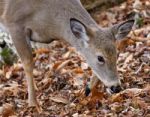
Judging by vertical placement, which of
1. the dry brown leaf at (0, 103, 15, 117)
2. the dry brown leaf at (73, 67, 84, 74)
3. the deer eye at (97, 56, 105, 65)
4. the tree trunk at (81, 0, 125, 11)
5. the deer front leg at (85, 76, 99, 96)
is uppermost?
the tree trunk at (81, 0, 125, 11)

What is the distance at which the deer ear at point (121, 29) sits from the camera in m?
7.17

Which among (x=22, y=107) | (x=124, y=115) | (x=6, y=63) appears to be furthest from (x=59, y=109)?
(x=6, y=63)

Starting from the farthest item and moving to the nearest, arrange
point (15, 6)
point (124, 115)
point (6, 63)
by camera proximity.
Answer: point (6, 63), point (15, 6), point (124, 115)

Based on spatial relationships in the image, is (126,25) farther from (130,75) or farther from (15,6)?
(15,6)

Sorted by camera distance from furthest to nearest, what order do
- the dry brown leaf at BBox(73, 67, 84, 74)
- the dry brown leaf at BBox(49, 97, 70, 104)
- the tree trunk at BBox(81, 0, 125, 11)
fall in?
the tree trunk at BBox(81, 0, 125, 11) → the dry brown leaf at BBox(73, 67, 84, 74) → the dry brown leaf at BBox(49, 97, 70, 104)

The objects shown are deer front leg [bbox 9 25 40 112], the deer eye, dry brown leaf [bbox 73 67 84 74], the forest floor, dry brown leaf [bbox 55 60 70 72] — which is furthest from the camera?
dry brown leaf [bbox 55 60 70 72]

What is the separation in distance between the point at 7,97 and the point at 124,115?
2.17 meters

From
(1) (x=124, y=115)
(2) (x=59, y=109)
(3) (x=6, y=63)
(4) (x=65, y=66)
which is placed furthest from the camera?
(3) (x=6, y=63)

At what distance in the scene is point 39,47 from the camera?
10.3 metres

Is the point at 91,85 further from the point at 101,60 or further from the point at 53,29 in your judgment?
the point at 53,29

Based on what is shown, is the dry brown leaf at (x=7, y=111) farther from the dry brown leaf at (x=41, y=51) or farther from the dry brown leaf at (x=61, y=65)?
the dry brown leaf at (x=41, y=51)

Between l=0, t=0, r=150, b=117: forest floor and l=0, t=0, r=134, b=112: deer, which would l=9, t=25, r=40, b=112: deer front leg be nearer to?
l=0, t=0, r=134, b=112: deer

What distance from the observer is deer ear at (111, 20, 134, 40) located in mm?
7172

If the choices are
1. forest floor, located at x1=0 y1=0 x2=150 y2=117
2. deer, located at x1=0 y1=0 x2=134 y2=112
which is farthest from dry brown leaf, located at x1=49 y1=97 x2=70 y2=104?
deer, located at x1=0 y1=0 x2=134 y2=112
